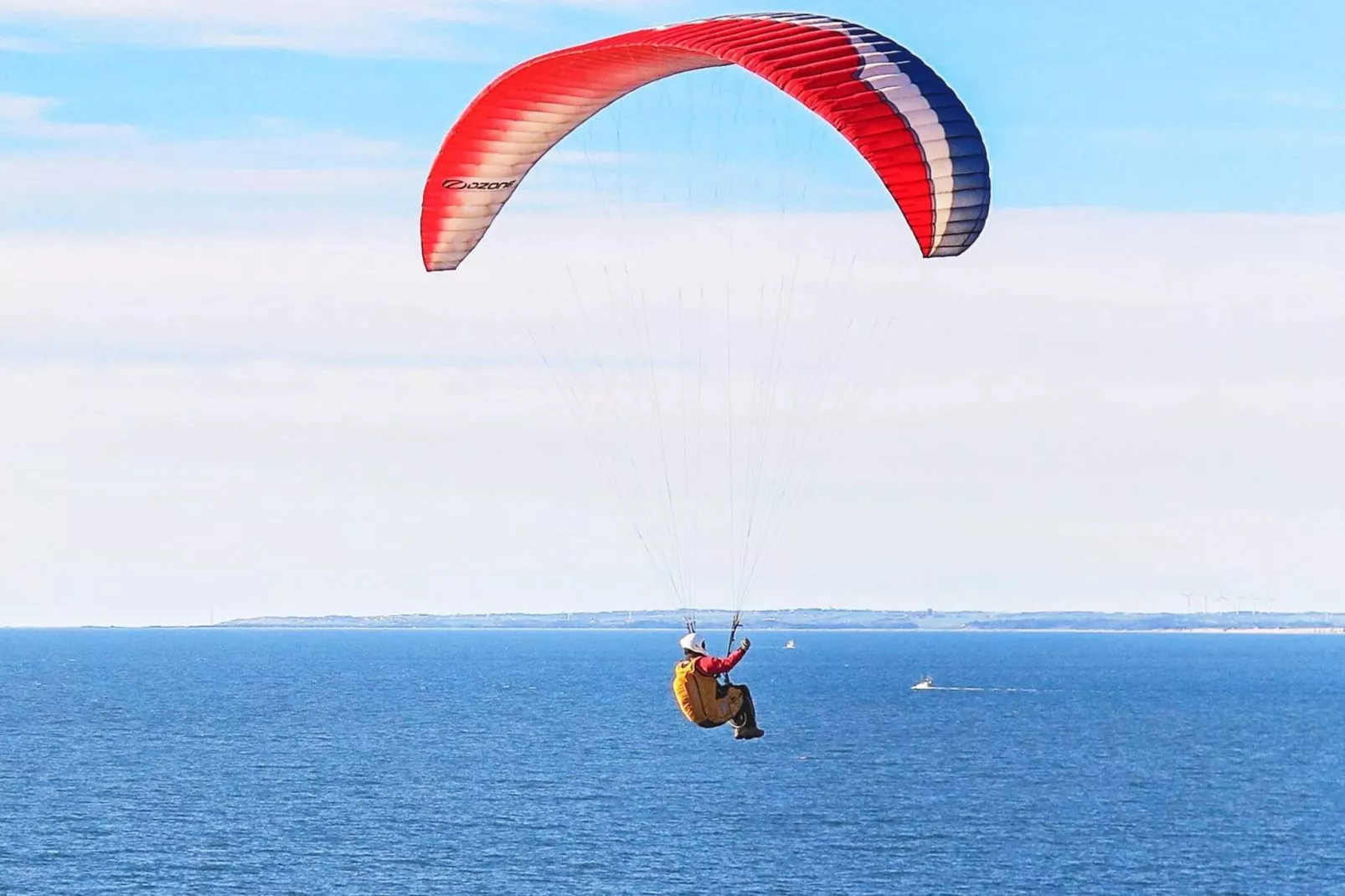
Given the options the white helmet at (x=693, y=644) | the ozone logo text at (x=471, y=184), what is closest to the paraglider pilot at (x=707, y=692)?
the white helmet at (x=693, y=644)

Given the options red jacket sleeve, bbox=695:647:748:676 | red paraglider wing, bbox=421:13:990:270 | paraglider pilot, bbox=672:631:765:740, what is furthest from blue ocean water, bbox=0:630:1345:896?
red paraglider wing, bbox=421:13:990:270

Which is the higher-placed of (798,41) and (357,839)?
(798,41)

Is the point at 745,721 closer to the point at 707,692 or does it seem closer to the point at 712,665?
the point at 707,692

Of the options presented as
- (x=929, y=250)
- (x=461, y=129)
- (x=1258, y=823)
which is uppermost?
(x=461, y=129)

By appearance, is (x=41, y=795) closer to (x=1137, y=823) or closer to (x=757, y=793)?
(x=757, y=793)

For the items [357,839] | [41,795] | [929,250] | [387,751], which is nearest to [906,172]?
[929,250]

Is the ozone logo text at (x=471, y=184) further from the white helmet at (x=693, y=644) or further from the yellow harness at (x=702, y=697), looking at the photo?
the yellow harness at (x=702, y=697)

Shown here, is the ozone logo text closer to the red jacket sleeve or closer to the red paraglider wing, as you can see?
the red paraglider wing
